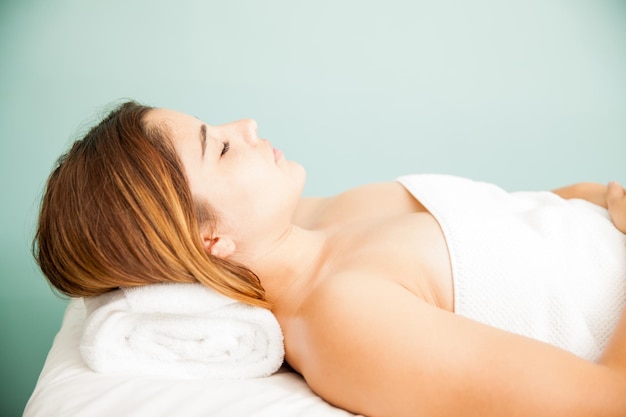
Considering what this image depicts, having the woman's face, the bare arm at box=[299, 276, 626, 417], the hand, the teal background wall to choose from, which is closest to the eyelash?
the woman's face

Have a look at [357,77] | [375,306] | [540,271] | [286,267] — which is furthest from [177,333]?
[357,77]

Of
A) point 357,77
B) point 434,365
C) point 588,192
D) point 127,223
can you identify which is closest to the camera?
point 434,365

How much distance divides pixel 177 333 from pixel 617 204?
911 mm

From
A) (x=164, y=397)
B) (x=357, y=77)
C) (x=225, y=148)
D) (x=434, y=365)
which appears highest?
(x=357, y=77)

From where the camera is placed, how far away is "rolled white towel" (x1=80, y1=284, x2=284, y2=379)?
1043 mm

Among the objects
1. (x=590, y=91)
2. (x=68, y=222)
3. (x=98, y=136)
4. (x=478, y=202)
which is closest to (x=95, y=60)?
(x=98, y=136)

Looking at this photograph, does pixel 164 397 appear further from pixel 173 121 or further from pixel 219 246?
pixel 173 121

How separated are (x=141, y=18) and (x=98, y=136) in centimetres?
112

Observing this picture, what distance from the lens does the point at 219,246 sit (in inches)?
44.3

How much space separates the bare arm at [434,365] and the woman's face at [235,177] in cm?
24

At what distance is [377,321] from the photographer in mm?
910

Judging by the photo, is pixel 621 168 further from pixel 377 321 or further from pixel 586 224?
pixel 377 321

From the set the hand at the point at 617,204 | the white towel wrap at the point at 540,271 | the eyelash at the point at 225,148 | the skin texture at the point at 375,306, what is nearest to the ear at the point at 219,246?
the skin texture at the point at 375,306

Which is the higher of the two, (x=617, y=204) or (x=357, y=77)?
(x=357, y=77)
